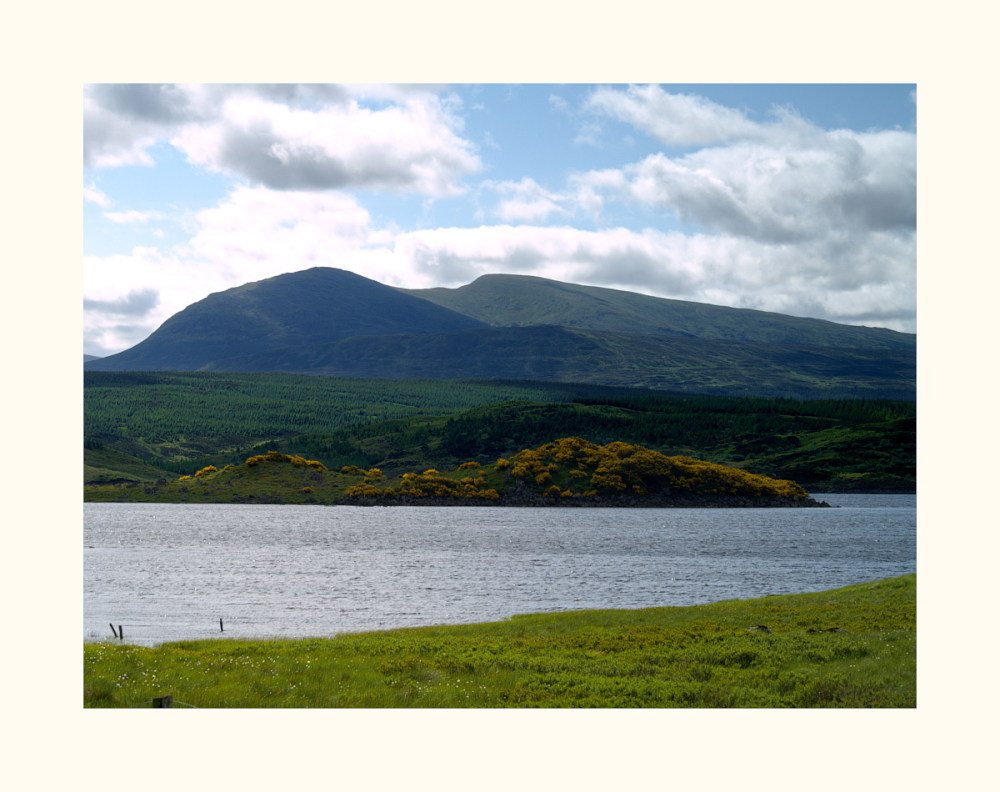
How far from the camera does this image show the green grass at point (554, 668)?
90.5 feet

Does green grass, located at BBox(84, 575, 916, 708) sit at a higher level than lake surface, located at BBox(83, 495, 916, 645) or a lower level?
higher

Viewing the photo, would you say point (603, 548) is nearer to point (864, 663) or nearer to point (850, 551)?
point (850, 551)

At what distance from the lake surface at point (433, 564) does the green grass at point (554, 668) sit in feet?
55.1

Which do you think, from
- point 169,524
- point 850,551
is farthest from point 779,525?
point 169,524

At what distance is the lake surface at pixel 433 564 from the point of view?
65.6 m

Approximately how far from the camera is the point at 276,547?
4747 inches

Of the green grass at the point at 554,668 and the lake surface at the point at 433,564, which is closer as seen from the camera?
the green grass at the point at 554,668

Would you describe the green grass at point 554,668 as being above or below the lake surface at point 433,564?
above

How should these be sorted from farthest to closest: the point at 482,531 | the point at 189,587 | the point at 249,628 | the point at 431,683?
1. the point at 482,531
2. the point at 189,587
3. the point at 249,628
4. the point at 431,683

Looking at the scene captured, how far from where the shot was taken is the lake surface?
65.6 m

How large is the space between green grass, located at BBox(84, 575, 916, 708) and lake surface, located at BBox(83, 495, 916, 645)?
55.1ft

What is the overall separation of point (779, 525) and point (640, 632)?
125 metres

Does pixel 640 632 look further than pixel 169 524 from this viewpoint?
No

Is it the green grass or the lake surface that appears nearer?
the green grass
